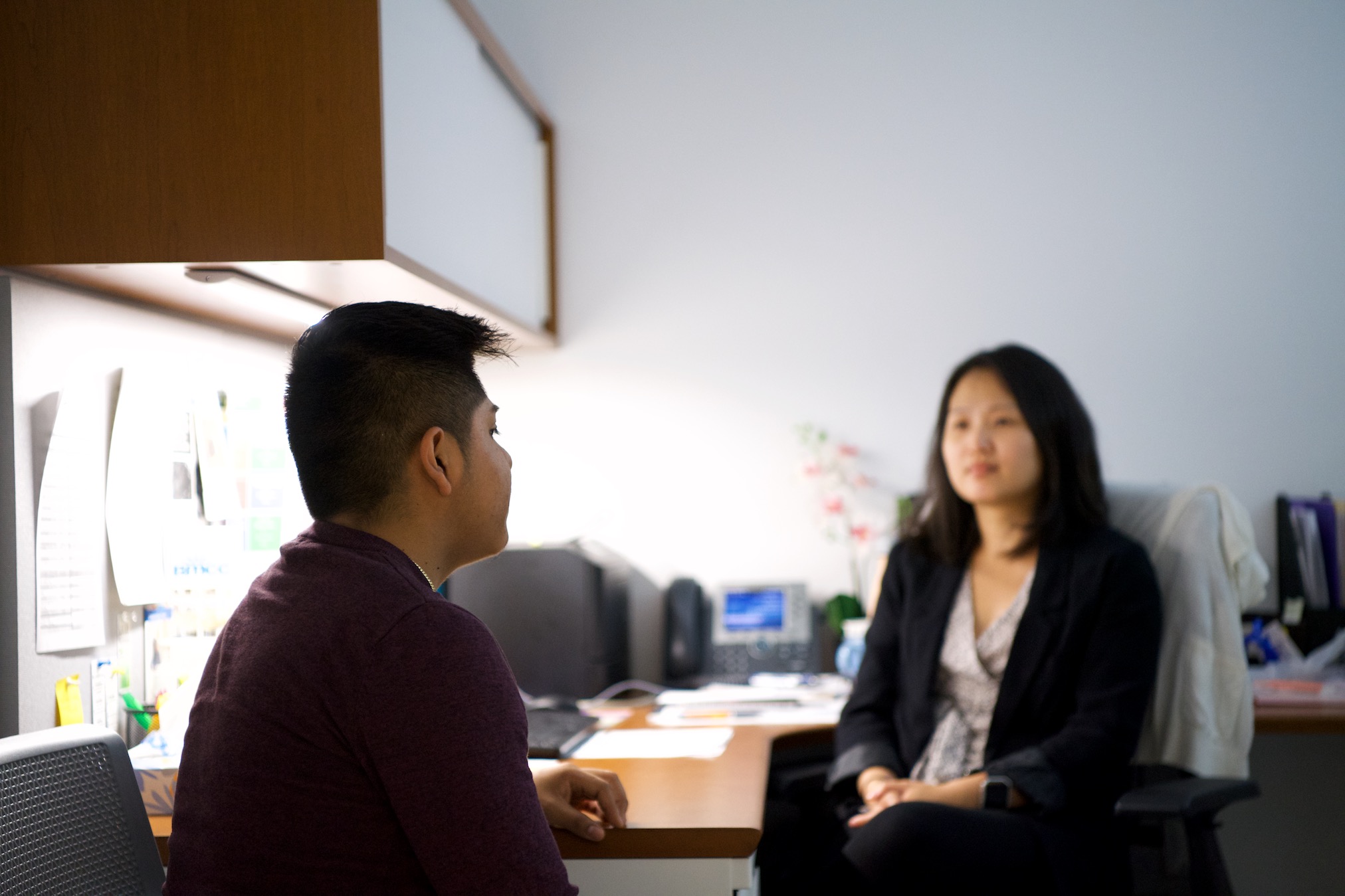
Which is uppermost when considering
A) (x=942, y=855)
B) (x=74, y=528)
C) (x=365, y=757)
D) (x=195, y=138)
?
(x=195, y=138)

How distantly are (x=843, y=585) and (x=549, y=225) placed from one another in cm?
114

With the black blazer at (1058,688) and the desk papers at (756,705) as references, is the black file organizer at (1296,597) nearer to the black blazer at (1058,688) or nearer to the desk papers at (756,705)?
the black blazer at (1058,688)

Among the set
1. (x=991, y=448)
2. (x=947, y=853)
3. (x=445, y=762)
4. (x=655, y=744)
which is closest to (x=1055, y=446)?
(x=991, y=448)

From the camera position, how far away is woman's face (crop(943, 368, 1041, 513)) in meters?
1.97

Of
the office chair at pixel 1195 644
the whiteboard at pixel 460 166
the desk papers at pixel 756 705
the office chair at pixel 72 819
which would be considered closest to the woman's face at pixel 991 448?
the office chair at pixel 1195 644

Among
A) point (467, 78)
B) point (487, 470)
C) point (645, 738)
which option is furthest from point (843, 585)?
point (487, 470)

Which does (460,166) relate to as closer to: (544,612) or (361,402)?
(544,612)

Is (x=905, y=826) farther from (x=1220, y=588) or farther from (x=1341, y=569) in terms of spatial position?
(x=1341, y=569)

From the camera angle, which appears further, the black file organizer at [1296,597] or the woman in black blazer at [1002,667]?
the black file organizer at [1296,597]

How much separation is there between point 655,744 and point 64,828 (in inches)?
38.1

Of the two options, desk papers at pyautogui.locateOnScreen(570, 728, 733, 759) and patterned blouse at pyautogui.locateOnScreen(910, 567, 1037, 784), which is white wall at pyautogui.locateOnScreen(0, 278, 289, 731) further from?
patterned blouse at pyautogui.locateOnScreen(910, 567, 1037, 784)

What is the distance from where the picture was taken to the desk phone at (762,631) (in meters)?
2.48

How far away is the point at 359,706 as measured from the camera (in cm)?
85

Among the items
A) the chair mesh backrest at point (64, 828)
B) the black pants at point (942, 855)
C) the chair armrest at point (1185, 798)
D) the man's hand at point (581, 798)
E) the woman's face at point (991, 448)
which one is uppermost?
the woman's face at point (991, 448)
